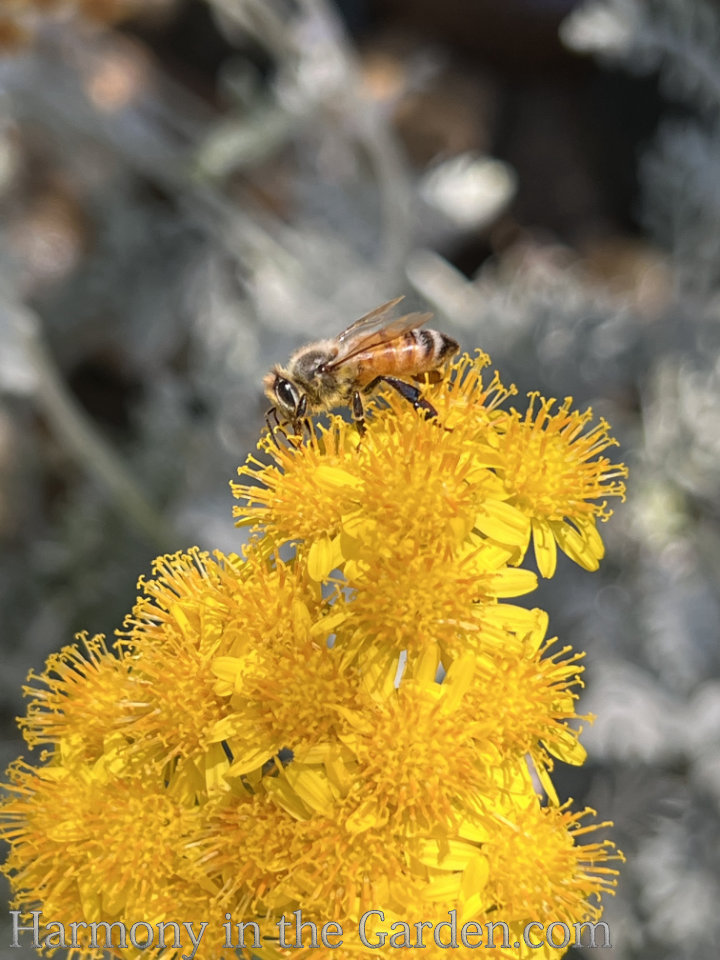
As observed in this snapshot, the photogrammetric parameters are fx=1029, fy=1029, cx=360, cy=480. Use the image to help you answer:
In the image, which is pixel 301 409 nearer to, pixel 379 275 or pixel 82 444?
pixel 82 444

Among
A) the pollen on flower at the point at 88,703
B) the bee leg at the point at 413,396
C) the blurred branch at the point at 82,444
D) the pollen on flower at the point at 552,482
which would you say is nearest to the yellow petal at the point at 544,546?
the pollen on flower at the point at 552,482

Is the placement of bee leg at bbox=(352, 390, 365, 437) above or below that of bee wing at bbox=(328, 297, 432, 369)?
below

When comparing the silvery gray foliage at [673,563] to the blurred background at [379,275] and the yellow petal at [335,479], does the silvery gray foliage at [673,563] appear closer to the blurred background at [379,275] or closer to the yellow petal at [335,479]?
the blurred background at [379,275]

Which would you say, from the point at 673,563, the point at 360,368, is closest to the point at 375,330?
the point at 360,368

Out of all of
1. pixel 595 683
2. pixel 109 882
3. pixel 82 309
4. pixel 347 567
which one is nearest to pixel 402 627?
pixel 347 567

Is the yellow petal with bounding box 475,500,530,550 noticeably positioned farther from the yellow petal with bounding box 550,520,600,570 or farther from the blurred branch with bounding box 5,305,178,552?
the blurred branch with bounding box 5,305,178,552

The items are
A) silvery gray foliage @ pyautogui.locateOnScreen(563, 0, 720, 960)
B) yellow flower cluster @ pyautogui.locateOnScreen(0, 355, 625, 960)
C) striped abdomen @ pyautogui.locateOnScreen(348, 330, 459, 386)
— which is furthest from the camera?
silvery gray foliage @ pyautogui.locateOnScreen(563, 0, 720, 960)

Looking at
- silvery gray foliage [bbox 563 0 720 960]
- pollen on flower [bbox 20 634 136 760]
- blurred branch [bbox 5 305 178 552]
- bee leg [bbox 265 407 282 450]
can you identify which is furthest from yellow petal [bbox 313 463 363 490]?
blurred branch [bbox 5 305 178 552]
